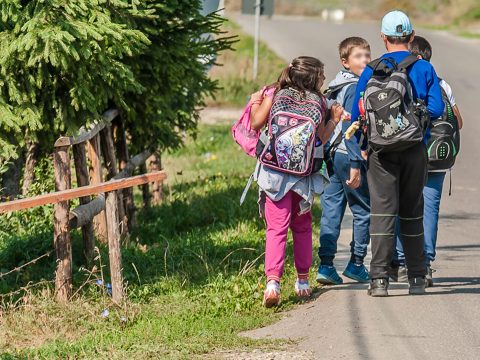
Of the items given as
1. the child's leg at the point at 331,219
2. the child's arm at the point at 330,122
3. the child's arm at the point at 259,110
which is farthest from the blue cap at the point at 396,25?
the child's leg at the point at 331,219

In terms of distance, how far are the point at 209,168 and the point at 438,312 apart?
27.1 feet

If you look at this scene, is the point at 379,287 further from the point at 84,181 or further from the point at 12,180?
the point at 12,180

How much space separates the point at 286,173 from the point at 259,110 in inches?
17.0

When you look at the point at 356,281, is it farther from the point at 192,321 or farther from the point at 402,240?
the point at 192,321

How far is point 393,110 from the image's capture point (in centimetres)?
695

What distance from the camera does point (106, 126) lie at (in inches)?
364

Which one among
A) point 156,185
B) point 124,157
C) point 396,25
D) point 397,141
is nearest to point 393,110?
point 397,141

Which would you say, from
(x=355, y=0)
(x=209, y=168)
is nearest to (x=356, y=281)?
(x=209, y=168)

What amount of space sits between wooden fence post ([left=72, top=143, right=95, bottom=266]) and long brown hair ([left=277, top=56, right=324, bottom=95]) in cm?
182

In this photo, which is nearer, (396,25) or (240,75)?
(396,25)

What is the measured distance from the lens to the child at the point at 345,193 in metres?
7.80

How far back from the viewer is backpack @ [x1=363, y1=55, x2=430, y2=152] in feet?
22.9

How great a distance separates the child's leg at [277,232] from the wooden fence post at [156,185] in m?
5.00

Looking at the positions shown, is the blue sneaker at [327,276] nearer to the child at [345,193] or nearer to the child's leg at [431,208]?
the child at [345,193]
